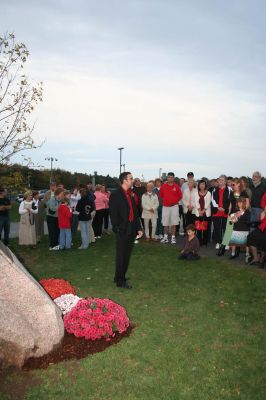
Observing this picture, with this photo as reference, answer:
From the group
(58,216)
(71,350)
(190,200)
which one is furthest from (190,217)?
(71,350)

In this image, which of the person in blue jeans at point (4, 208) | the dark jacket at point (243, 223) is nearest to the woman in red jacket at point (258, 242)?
the dark jacket at point (243, 223)

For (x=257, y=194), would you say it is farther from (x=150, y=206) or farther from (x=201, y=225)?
(x=150, y=206)

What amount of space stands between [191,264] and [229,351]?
17.9ft

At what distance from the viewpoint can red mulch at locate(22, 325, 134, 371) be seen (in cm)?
539

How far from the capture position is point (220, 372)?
5145mm

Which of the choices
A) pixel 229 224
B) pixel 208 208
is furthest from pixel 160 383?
pixel 208 208

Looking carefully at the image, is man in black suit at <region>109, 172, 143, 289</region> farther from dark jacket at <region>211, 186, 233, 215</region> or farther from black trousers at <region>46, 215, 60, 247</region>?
black trousers at <region>46, 215, 60, 247</region>

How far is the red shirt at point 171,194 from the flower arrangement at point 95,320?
8.44 meters

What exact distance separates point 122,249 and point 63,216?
5436 millimetres

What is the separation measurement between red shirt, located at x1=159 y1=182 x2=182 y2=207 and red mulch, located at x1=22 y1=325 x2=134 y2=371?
8584mm

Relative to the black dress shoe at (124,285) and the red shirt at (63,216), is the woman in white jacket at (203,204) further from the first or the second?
the black dress shoe at (124,285)

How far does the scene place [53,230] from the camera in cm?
1466

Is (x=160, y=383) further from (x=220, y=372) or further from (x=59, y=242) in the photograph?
(x=59, y=242)

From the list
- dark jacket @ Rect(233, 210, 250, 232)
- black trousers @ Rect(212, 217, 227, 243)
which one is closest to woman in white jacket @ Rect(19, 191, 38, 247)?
black trousers @ Rect(212, 217, 227, 243)
